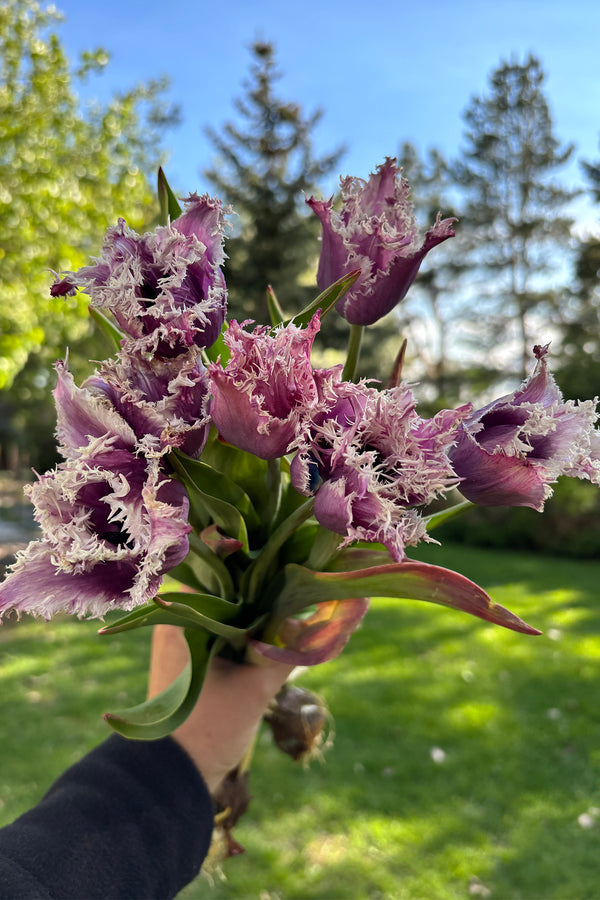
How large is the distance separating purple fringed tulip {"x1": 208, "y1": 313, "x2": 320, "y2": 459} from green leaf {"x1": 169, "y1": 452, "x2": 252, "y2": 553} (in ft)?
0.47

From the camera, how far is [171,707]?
3.53 feet

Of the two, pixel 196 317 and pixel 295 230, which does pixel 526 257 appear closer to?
pixel 295 230

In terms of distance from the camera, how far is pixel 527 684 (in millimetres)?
5184

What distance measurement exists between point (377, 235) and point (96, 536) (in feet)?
1.82

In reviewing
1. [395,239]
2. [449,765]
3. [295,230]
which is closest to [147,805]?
[395,239]

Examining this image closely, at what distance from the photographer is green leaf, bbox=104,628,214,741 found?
1.01 metres

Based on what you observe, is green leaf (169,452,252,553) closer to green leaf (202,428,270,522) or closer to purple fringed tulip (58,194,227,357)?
green leaf (202,428,270,522)

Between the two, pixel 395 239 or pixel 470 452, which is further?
pixel 395 239

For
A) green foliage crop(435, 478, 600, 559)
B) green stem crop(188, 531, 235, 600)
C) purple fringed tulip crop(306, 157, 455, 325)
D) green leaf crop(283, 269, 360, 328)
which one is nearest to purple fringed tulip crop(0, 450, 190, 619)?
green stem crop(188, 531, 235, 600)

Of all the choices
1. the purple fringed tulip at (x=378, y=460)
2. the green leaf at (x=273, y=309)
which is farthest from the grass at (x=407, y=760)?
the purple fringed tulip at (x=378, y=460)

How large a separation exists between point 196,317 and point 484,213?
2374 centimetres

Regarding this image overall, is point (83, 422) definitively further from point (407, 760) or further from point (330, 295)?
point (407, 760)

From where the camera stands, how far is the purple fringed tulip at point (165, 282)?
78 cm

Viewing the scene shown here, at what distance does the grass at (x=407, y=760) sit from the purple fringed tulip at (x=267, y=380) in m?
2.79
